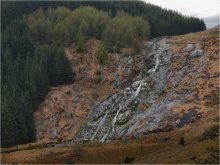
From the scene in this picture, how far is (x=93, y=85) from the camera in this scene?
120 metres

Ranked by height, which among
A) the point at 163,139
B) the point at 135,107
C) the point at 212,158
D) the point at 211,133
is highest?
the point at 212,158

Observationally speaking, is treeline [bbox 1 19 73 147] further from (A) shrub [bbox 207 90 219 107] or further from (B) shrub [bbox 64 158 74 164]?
(A) shrub [bbox 207 90 219 107]

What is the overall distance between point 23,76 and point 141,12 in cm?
7796

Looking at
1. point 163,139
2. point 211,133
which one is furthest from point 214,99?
point 211,133

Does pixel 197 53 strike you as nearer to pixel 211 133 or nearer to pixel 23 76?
pixel 23 76

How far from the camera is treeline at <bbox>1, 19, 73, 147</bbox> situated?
306ft

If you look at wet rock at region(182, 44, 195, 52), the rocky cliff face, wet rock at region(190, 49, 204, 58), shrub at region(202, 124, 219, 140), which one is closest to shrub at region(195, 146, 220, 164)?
shrub at region(202, 124, 219, 140)

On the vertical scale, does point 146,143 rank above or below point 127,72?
below

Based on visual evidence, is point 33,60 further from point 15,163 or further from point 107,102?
point 15,163

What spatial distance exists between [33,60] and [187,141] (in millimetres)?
74285

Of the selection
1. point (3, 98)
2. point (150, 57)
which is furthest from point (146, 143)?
point (150, 57)

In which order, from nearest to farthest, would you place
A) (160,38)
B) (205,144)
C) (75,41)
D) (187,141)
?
(205,144)
(187,141)
(75,41)
(160,38)

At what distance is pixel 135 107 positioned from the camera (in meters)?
98.5

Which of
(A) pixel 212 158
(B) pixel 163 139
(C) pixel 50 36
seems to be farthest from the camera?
(C) pixel 50 36
